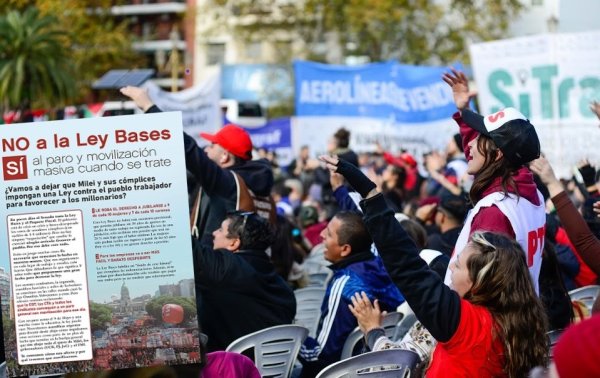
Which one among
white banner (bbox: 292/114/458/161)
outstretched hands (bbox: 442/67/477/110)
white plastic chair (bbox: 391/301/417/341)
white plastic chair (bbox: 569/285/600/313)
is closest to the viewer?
outstretched hands (bbox: 442/67/477/110)

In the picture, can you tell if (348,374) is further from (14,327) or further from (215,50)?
(215,50)

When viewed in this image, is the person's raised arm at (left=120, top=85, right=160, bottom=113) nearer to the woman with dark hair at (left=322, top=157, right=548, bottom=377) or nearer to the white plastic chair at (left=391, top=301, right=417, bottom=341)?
the white plastic chair at (left=391, top=301, right=417, bottom=341)

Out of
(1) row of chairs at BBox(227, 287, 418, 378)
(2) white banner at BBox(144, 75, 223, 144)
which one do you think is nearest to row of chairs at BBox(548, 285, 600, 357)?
(1) row of chairs at BBox(227, 287, 418, 378)

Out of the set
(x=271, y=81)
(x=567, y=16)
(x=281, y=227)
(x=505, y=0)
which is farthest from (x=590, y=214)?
(x=271, y=81)

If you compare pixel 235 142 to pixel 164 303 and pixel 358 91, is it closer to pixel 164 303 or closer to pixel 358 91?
pixel 164 303

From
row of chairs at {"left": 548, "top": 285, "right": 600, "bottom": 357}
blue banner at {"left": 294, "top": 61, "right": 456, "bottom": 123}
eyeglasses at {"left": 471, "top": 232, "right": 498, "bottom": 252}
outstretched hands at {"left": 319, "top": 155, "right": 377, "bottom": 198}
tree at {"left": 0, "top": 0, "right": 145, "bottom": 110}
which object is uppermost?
outstretched hands at {"left": 319, "top": 155, "right": 377, "bottom": 198}

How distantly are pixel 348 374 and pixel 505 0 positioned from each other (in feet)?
136

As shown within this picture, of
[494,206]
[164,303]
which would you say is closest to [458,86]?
[494,206]

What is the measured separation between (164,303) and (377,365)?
1.51m

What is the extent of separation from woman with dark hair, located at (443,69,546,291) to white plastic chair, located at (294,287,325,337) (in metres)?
2.96

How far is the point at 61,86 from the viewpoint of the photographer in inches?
1409

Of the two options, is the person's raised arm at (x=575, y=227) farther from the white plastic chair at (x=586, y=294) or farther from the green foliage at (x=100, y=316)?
the green foliage at (x=100, y=316)

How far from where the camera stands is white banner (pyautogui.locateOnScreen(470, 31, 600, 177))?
39.5 ft

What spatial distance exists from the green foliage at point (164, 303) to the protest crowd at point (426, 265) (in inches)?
4.9
